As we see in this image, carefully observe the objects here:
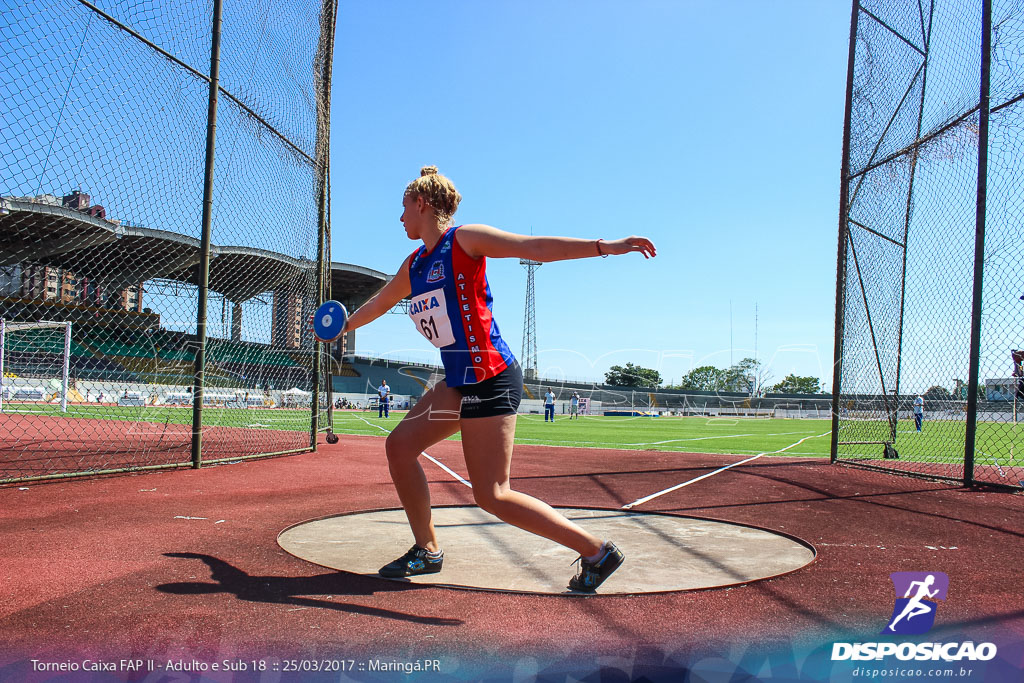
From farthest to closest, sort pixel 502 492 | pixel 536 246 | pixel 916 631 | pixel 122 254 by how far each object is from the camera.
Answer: pixel 122 254 < pixel 502 492 < pixel 536 246 < pixel 916 631

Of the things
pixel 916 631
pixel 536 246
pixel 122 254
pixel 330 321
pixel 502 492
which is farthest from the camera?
pixel 122 254

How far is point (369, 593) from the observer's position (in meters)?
3.18

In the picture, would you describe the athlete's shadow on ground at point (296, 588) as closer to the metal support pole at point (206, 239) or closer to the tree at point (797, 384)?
the metal support pole at point (206, 239)

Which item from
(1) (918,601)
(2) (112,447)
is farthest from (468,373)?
(2) (112,447)

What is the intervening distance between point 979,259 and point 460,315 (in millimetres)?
6687

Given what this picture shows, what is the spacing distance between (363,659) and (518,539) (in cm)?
220

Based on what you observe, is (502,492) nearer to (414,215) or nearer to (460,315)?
(460,315)

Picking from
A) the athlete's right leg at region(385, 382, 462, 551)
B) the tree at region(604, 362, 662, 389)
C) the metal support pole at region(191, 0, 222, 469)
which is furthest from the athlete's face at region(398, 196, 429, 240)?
the tree at region(604, 362, 662, 389)

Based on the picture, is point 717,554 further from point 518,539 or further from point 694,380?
point 694,380

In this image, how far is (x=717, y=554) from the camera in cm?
404

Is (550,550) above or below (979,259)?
below

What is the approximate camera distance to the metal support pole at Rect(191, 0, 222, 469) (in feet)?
24.5

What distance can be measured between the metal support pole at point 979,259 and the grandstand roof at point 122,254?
888 centimetres

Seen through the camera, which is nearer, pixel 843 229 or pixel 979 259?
pixel 979 259
